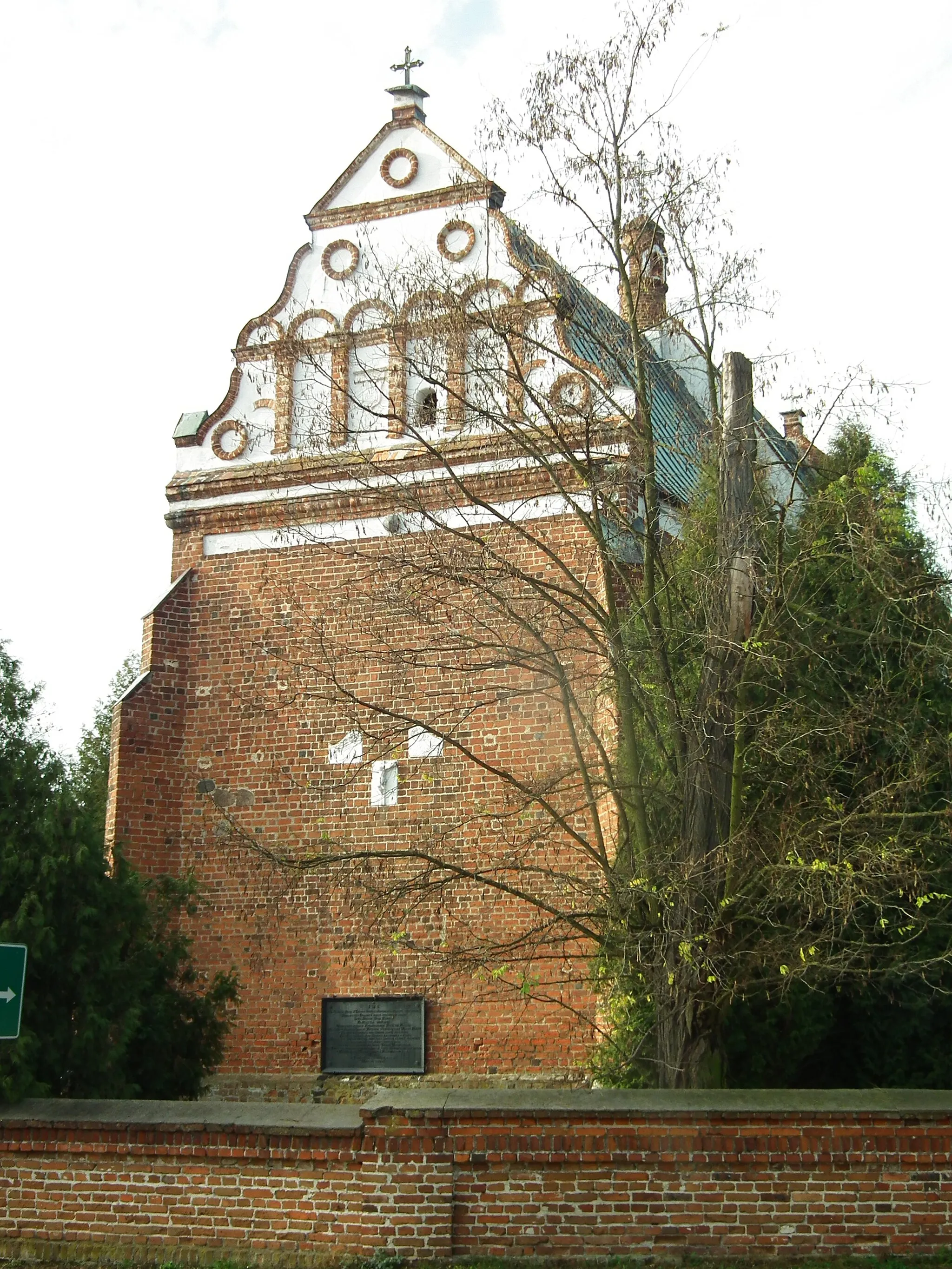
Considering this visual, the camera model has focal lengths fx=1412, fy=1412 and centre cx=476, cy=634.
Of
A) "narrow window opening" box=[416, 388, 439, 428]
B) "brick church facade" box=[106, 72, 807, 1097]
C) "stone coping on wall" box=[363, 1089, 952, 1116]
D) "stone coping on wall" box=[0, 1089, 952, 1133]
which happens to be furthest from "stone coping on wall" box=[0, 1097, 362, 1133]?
"narrow window opening" box=[416, 388, 439, 428]

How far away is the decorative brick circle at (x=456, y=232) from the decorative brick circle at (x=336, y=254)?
37.2 inches

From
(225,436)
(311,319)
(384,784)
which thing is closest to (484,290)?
(311,319)

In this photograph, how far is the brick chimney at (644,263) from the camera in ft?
34.9

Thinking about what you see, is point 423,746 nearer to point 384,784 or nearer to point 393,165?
point 384,784

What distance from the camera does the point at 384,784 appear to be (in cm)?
1307

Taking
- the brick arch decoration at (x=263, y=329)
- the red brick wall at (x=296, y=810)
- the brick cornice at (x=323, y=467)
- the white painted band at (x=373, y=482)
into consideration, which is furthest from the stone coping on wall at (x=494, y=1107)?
the brick arch decoration at (x=263, y=329)

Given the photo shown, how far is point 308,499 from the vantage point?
13766 millimetres

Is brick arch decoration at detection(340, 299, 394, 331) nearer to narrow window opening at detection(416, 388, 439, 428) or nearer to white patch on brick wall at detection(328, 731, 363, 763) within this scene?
narrow window opening at detection(416, 388, 439, 428)

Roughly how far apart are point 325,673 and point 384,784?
171 centimetres

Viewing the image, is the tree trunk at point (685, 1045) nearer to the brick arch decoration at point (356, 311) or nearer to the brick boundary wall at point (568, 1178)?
the brick boundary wall at point (568, 1178)

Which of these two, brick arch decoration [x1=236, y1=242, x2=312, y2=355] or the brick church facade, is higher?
brick arch decoration [x1=236, y1=242, x2=312, y2=355]

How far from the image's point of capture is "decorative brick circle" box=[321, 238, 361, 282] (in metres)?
14.5

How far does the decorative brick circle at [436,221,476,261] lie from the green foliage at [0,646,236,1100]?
21.2ft

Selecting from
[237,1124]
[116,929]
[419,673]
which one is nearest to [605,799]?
[419,673]
